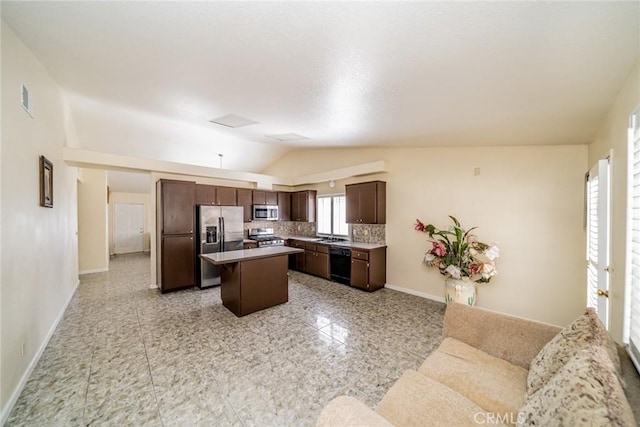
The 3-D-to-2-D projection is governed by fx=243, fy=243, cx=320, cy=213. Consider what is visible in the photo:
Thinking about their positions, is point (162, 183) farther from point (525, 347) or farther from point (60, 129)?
point (525, 347)

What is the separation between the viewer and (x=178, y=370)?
229 cm

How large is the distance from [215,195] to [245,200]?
76cm

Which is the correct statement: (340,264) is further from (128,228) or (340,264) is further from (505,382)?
(128,228)

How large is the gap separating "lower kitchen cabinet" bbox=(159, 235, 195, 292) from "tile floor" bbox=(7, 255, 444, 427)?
18.2 inches

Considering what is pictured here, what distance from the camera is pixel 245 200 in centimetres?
591

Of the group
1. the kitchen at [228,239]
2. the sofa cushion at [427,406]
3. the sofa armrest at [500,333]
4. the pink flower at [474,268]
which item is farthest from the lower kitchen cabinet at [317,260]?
the sofa cushion at [427,406]

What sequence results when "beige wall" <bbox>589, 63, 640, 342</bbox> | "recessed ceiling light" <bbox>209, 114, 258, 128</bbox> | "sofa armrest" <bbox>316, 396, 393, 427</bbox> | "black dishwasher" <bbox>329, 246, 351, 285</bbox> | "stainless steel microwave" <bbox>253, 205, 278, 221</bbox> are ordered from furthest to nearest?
"stainless steel microwave" <bbox>253, 205, 278, 221</bbox> → "black dishwasher" <bbox>329, 246, 351, 285</bbox> → "recessed ceiling light" <bbox>209, 114, 258, 128</bbox> → "beige wall" <bbox>589, 63, 640, 342</bbox> → "sofa armrest" <bbox>316, 396, 393, 427</bbox>

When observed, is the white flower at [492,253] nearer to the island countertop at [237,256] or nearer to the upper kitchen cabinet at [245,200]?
the island countertop at [237,256]

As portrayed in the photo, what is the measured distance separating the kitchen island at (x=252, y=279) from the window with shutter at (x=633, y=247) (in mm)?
3425

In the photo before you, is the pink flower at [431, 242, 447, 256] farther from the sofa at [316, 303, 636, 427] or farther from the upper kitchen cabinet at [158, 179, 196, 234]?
the upper kitchen cabinet at [158, 179, 196, 234]

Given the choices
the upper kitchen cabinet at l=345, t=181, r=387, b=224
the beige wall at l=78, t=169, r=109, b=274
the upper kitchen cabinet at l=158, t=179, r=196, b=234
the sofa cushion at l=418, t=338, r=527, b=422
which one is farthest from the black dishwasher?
the beige wall at l=78, t=169, r=109, b=274

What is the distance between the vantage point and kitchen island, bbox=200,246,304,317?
3473 millimetres

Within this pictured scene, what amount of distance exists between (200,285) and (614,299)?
5.42 m

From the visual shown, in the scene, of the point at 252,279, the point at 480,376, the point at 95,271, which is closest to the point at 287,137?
the point at 252,279
